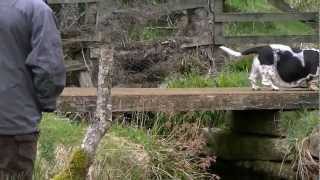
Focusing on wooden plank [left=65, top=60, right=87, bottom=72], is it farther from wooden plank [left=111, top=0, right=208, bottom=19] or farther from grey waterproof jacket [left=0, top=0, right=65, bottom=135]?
grey waterproof jacket [left=0, top=0, right=65, bottom=135]

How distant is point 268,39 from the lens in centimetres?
1067

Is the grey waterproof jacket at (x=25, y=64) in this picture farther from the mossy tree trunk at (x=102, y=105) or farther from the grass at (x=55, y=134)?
the grass at (x=55, y=134)

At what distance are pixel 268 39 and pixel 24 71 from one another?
273 inches

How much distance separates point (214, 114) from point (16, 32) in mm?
5102

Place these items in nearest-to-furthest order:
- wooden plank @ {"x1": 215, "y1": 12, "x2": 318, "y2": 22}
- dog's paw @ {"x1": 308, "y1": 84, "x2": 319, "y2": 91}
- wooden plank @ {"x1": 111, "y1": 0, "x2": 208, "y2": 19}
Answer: dog's paw @ {"x1": 308, "y1": 84, "x2": 319, "y2": 91} → wooden plank @ {"x1": 111, "y1": 0, "x2": 208, "y2": 19} → wooden plank @ {"x1": 215, "y1": 12, "x2": 318, "y2": 22}

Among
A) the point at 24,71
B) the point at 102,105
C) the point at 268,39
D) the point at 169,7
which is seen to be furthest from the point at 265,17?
the point at 24,71

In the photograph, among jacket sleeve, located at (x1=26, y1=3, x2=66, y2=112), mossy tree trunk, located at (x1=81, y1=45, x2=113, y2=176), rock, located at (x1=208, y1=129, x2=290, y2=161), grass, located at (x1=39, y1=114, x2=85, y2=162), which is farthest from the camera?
rock, located at (x1=208, y1=129, x2=290, y2=161)

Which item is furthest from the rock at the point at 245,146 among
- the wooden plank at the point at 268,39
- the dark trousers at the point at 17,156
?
the dark trousers at the point at 17,156

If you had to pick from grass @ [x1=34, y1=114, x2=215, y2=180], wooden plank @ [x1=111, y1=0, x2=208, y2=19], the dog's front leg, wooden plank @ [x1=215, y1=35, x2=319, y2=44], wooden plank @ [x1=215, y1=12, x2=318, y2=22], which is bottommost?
grass @ [x1=34, y1=114, x2=215, y2=180]

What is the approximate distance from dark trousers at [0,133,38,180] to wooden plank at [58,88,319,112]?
2723mm

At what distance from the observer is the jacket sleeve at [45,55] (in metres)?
4.06

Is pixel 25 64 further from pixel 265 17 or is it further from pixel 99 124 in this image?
pixel 265 17

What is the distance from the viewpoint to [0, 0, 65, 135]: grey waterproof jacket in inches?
161

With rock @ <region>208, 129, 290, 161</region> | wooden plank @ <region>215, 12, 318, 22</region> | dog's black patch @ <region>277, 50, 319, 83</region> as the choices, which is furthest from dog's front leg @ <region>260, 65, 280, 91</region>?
wooden plank @ <region>215, 12, 318, 22</region>
